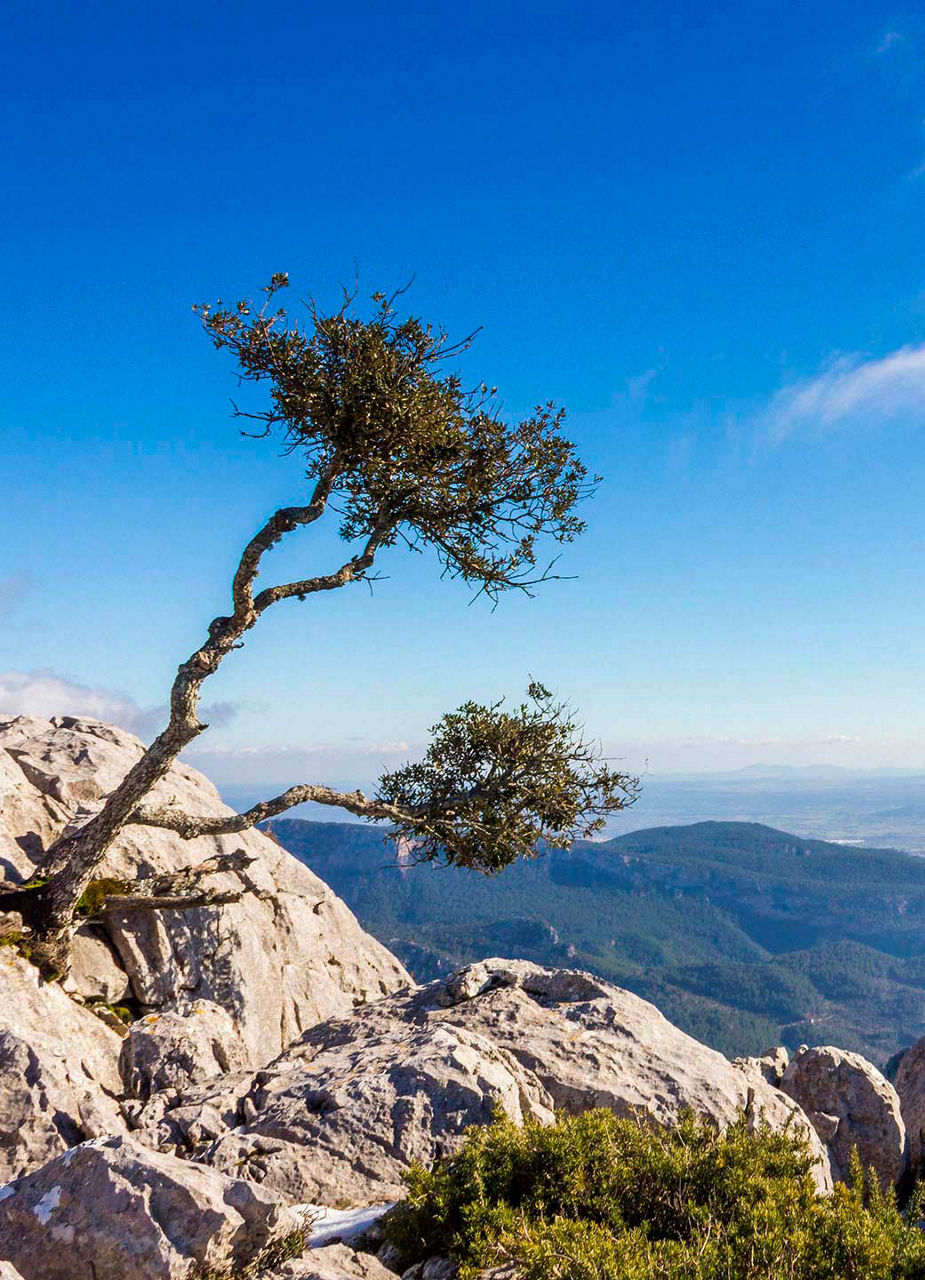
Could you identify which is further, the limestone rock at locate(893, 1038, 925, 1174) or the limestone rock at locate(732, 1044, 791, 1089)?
the limestone rock at locate(732, 1044, 791, 1089)

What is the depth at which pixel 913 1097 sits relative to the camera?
21.7 meters

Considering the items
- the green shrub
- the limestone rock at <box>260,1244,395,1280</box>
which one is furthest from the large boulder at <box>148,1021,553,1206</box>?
the limestone rock at <box>260,1244,395,1280</box>

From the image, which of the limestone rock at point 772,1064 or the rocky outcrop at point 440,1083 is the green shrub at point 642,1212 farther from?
the limestone rock at point 772,1064

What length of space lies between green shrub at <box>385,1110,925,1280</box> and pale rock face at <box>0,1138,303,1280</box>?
6.39ft

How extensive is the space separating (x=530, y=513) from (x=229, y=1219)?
1914cm

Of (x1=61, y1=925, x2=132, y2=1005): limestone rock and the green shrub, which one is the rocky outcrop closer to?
the green shrub

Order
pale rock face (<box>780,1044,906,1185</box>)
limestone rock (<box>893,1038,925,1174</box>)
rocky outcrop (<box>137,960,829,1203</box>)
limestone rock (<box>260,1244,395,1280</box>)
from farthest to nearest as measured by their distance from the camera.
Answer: limestone rock (<box>893,1038,925,1174</box>) < pale rock face (<box>780,1044,906,1185</box>) < rocky outcrop (<box>137,960,829,1203</box>) < limestone rock (<box>260,1244,395,1280</box>)

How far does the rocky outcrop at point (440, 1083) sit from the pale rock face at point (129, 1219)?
3110mm

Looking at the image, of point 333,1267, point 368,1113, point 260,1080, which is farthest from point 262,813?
point 333,1267

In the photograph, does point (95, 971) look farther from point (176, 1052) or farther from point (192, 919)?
point (176, 1052)

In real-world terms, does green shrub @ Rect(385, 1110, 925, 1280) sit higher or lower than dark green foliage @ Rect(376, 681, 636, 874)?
lower

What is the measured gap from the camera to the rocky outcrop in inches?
480

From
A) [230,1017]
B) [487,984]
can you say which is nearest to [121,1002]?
[230,1017]

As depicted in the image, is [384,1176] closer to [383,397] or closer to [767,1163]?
[767,1163]
